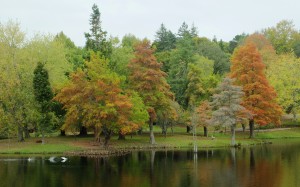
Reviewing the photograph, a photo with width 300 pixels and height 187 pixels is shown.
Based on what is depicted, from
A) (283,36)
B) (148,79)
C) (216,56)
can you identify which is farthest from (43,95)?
(283,36)

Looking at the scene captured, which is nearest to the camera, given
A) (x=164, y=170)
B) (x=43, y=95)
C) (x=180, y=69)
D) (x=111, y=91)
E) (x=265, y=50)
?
(x=164, y=170)

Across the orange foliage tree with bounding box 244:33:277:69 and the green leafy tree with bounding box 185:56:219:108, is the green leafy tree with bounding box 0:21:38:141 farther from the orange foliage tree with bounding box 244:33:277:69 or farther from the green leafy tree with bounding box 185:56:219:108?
the orange foliage tree with bounding box 244:33:277:69

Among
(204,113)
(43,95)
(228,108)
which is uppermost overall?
(43,95)

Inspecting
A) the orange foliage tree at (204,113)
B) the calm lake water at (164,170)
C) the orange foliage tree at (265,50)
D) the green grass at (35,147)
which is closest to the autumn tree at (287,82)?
the orange foliage tree at (265,50)

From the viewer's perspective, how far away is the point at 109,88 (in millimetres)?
60406

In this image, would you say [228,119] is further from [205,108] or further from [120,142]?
[120,142]

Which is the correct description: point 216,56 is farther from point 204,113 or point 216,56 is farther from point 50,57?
point 50,57

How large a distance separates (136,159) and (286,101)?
42.9 meters

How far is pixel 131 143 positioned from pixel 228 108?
17348 millimetres

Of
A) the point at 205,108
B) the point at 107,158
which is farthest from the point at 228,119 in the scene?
the point at 107,158

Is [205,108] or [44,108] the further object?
[205,108]

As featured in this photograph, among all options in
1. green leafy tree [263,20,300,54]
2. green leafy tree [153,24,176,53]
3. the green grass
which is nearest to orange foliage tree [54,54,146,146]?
the green grass

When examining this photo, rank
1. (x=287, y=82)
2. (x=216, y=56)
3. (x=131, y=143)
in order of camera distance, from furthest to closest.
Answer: (x=216, y=56), (x=287, y=82), (x=131, y=143)

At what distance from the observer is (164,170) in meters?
44.3
